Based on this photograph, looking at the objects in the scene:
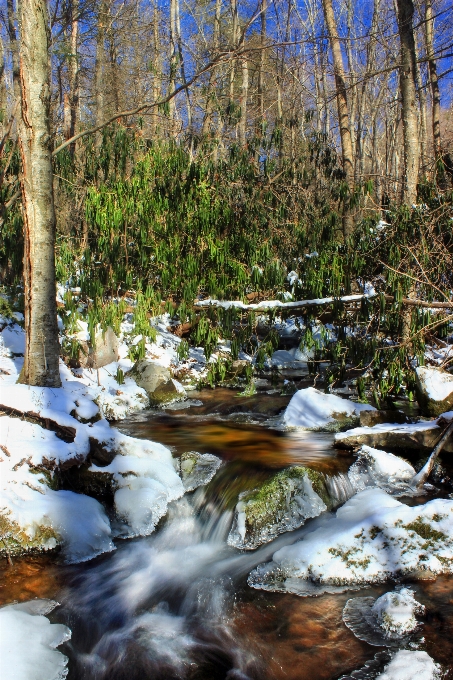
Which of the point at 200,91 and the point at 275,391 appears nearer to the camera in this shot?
the point at 275,391

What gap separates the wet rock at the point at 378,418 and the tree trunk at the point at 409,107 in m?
2.92

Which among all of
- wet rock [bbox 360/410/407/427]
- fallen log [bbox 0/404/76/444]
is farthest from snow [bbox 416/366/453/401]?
fallen log [bbox 0/404/76/444]

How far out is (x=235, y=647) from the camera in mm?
3340

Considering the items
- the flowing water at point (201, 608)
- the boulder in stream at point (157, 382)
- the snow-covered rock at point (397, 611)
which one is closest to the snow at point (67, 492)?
the flowing water at point (201, 608)

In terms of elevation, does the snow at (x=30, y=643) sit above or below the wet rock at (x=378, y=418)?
below

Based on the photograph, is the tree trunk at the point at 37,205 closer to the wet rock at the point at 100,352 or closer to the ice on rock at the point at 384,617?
the wet rock at the point at 100,352

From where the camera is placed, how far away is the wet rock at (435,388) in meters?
6.63

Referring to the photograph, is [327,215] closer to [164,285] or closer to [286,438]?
[164,285]

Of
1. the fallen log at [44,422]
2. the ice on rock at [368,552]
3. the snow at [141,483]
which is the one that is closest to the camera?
the ice on rock at [368,552]

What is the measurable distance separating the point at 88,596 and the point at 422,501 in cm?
296

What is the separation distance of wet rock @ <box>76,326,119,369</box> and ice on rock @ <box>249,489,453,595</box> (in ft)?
16.9

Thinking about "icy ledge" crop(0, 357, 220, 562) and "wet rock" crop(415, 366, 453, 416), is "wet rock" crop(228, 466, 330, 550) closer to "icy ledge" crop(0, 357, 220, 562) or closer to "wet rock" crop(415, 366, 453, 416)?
"icy ledge" crop(0, 357, 220, 562)

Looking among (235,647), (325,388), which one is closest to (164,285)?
(325,388)

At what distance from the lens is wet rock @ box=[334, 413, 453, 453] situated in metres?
5.50
